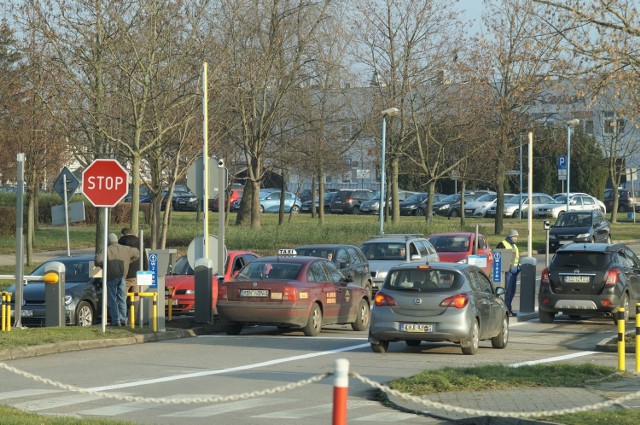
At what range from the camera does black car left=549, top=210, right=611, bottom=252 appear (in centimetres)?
4491

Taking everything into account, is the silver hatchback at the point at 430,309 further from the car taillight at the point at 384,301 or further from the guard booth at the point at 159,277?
the guard booth at the point at 159,277

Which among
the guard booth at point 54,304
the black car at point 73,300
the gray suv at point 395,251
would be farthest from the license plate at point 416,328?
the gray suv at point 395,251

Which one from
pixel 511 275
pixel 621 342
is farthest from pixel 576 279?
pixel 621 342

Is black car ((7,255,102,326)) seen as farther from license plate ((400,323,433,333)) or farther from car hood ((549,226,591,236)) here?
car hood ((549,226,591,236))

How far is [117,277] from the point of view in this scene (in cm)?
2095

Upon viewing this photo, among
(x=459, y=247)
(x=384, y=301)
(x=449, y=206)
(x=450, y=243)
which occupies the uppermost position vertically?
(x=449, y=206)

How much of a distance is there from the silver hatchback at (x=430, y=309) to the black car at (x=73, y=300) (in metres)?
6.26

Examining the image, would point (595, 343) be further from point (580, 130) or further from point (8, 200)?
point (580, 130)

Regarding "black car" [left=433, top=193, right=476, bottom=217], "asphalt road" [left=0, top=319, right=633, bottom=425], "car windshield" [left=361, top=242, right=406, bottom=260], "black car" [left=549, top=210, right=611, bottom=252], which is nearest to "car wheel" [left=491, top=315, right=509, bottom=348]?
"asphalt road" [left=0, top=319, right=633, bottom=425]

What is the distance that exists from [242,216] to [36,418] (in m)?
48.0

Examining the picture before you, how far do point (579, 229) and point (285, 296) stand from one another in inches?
1083

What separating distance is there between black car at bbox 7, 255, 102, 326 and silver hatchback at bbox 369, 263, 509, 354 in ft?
20.5

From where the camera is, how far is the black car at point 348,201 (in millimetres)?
78375

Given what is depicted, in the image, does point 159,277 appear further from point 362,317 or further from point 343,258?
point 343,258
